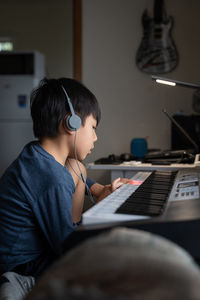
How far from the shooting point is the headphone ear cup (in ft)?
3.31

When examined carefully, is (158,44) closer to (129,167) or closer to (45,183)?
(129,167)

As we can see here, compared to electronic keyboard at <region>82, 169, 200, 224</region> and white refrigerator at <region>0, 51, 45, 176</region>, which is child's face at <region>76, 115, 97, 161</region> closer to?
electronic keyboard at <region>82, 169, 200, 224</region>

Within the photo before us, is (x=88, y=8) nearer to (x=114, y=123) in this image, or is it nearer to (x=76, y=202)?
(x=114, y=123)

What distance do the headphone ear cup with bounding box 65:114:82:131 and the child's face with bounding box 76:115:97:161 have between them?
34mm

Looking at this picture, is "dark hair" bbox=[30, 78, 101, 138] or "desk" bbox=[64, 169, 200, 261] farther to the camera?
"dark hair" bbox=[30, 78, 101, 138]

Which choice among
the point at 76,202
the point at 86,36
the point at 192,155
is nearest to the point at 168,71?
the point at 86,36

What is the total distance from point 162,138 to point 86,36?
1150 mm

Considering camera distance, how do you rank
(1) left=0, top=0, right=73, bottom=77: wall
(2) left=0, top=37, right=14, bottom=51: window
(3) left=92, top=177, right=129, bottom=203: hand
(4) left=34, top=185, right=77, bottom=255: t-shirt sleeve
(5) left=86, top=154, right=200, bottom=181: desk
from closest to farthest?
(4) left=34, top=185, right=77, bottom=255: t-shirt sleeve < (3) left=92, top=177, right=129, bottom=203: hand < (5) left=86, top=154, right=200, bottom=181: desk < (1) left=0, top=0, right=73, bottom=77: wall < (2) left=0, top=37, right=14, bottom=51: window

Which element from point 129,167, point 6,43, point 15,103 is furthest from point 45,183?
point 6,43

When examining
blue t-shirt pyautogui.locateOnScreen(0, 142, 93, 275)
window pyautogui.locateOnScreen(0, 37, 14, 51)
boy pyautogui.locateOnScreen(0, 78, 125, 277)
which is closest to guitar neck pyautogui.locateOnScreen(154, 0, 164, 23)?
boy pyautogui.locateOnScreen(0, 78, 125, 277)

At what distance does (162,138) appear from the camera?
3.18 m

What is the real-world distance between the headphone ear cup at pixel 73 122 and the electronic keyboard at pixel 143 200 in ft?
A: 0.72

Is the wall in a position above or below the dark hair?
above

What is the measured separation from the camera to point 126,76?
3213mm
